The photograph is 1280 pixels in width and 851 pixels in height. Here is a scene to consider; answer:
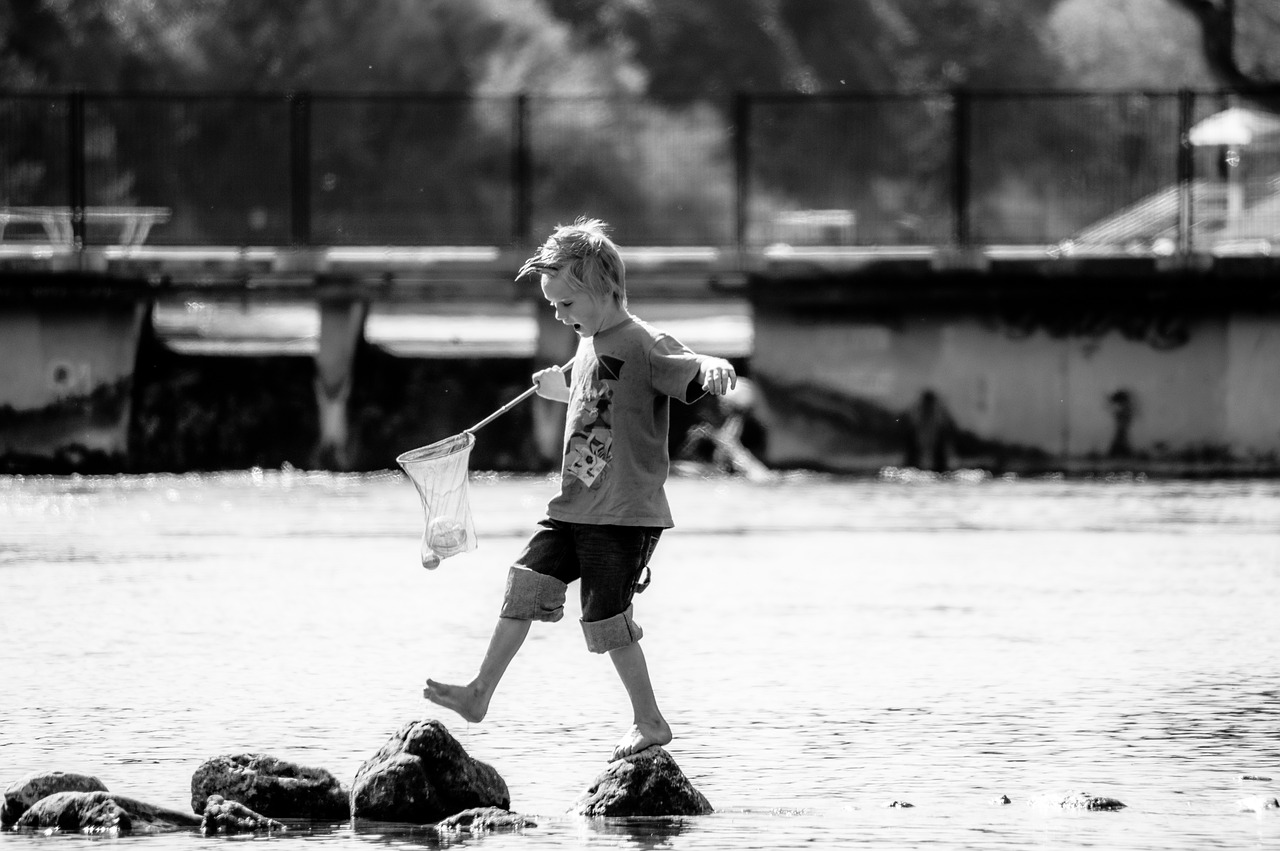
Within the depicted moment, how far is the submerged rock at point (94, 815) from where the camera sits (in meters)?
5.52

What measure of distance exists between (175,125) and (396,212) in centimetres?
445

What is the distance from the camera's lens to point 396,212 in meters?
43.2

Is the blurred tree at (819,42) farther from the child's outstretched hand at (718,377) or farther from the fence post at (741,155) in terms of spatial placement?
the child's outstretched hand at (718,377)

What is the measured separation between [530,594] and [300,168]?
45.5ft

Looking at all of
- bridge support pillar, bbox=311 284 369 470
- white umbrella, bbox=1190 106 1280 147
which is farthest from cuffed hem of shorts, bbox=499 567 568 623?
white umbrella, bbox=1190 106 1280 147

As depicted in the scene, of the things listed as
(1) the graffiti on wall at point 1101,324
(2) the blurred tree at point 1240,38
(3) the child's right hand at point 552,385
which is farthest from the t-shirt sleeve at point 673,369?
(2) the blurred tree at point 1240,38

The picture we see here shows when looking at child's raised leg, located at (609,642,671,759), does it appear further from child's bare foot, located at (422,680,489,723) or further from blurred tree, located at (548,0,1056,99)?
blurred tree, located at (548,0,1056,99)

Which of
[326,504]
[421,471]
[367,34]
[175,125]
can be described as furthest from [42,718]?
[367,34]

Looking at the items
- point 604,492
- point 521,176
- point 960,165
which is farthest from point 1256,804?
point 521,176

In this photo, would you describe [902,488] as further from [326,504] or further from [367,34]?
[367,34]

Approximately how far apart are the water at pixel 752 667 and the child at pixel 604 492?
35 centimetres

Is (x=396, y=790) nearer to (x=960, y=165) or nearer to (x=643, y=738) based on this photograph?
(x=643, y=738)

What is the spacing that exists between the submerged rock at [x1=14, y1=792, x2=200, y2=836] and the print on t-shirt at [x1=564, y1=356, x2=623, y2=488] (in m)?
1.38

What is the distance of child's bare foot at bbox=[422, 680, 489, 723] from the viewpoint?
6121 millimetres
